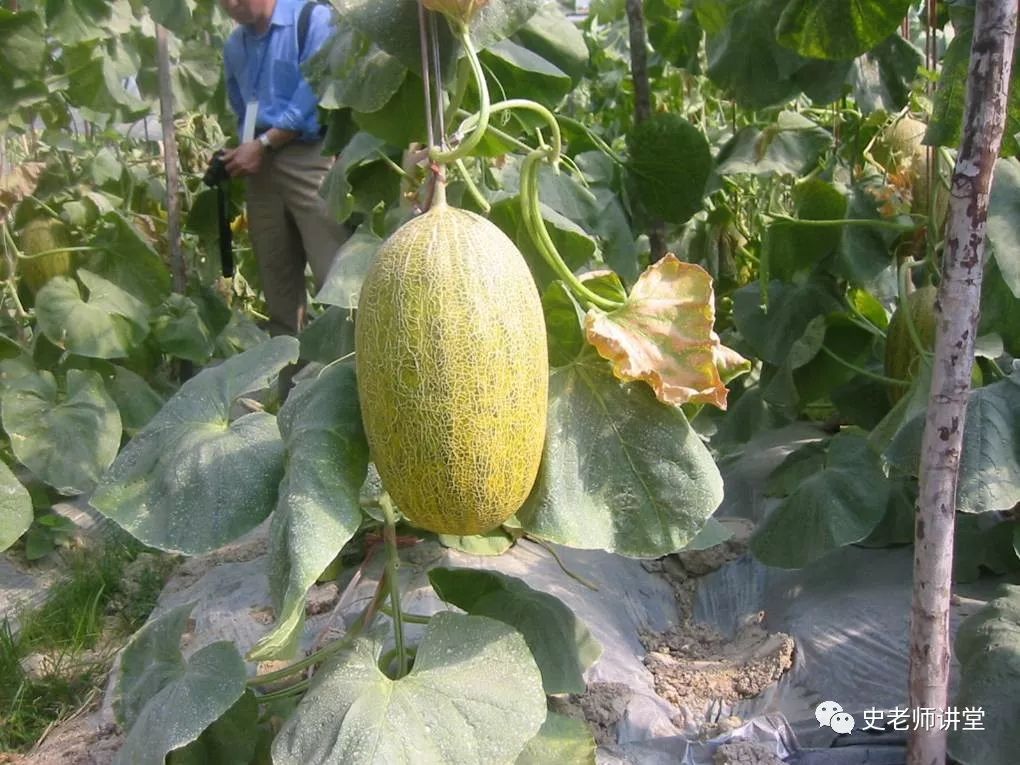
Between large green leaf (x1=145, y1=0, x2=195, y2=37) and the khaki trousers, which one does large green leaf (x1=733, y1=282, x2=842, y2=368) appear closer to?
the khaki trousers

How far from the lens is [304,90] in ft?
A: 11.5

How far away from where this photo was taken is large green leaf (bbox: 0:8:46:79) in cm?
271

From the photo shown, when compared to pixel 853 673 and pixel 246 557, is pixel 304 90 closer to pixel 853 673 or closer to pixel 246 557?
pixel 246 557

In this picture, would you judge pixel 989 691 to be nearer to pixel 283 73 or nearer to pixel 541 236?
pixel 541 236

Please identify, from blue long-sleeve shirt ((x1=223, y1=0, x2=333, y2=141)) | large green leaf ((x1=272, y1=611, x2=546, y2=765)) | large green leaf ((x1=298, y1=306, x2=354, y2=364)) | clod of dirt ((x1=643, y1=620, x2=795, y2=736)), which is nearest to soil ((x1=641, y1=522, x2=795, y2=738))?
clod of dirt ((x1=643, y1=620, x2=795, y2=736))

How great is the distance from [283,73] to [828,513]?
240 cm

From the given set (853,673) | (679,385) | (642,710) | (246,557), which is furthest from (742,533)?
(679,385)

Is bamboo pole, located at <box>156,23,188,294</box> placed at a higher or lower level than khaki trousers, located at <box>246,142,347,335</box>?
higher

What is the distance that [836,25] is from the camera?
6.50 ft

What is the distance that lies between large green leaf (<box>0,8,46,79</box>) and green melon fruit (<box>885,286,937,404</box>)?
90.0 inches

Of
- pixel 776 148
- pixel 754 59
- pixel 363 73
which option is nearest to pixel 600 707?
pixel 363 73

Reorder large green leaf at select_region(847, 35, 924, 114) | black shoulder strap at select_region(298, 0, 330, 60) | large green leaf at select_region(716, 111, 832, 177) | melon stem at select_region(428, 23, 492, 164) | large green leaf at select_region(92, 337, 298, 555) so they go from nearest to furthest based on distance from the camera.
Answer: melon stem at select_region(428, 23, 492, 164), large green leaf at select_region(92, 337, 298, 555), large green leaf at select_region(847, 35, 924, 114), large green leaf at select_region(716, 111, 832, 177), black shoulder strap at select_region(298, 0, 330, 60)

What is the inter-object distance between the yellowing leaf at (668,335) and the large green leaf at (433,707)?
0.43 meters

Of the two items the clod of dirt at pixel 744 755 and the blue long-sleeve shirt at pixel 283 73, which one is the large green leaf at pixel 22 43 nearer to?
the blue long-sleeve shirt at pixel 283 73
